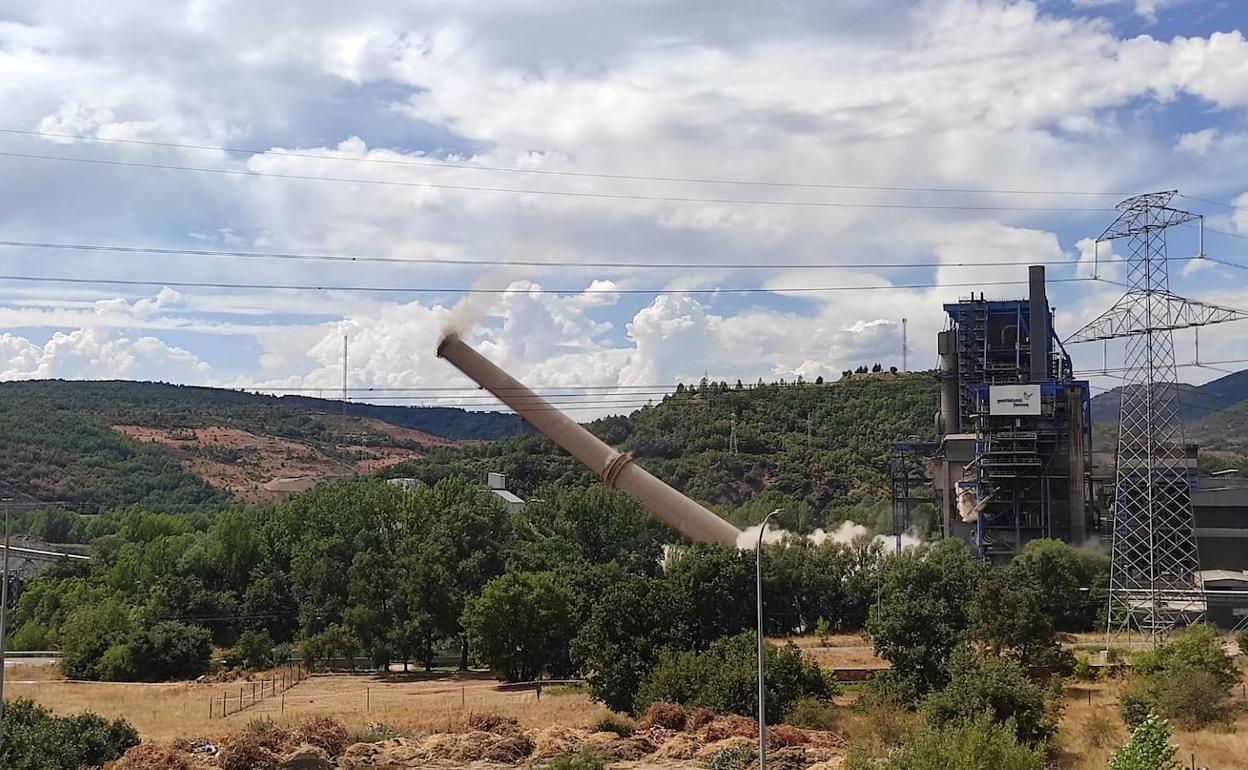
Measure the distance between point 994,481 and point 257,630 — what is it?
4745cm

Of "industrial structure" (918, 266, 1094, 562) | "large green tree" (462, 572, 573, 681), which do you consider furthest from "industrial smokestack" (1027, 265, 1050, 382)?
"large green tree" (462, 572, 573, 681)

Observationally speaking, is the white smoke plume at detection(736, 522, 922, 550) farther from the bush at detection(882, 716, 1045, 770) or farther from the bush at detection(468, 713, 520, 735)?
the bush at detection(882, 716, 1045, 770)

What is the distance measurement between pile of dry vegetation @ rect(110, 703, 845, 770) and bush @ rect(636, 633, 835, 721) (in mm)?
1351

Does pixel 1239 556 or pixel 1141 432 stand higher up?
pixel 1141 432

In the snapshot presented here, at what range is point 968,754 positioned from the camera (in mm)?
23578

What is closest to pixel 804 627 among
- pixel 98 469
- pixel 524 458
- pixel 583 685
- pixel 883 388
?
pixel 583 685

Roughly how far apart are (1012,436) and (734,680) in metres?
34.2

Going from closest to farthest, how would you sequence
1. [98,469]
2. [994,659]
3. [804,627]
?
[994,659]
[804,627]
[98,469]

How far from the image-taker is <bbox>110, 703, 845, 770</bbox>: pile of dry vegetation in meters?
33.8

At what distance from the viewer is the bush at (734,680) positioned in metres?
39.6

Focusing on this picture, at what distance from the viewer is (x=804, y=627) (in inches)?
2554

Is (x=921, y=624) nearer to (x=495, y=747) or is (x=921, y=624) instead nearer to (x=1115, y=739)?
(x=1115, y=739)

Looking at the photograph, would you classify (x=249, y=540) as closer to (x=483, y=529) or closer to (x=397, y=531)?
(x=397, y=531)

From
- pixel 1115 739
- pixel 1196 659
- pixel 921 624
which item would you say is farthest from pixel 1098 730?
pixel 921 624
